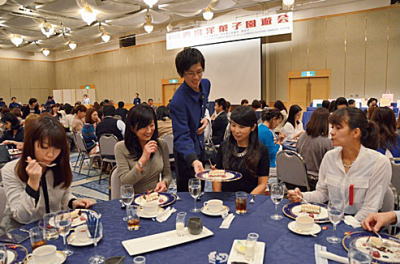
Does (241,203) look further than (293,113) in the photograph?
No

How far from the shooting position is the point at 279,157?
11.2 feet

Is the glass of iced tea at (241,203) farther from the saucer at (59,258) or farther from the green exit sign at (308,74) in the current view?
the green exit sign at (308,74)

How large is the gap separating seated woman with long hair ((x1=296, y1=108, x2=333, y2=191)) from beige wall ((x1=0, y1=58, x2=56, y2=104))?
2119cm

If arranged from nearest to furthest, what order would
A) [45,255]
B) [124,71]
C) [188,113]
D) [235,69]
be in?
1. [45,255]
2. [188,113]
3. [235,69]
4. [124,71]

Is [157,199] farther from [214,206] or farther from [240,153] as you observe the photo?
[240,153]

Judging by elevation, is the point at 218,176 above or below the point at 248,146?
below

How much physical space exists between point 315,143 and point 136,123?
214 centimetres

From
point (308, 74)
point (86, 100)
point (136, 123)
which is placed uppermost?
point (308, 74)

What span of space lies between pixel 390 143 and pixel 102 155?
4501mm

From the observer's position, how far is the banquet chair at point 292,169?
3261mm

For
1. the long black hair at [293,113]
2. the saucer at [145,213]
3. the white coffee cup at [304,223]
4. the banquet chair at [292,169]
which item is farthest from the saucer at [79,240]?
the long black hair at [293,113]

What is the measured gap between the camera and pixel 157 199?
6.73 ft

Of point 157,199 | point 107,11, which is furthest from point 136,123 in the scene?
point 107,11

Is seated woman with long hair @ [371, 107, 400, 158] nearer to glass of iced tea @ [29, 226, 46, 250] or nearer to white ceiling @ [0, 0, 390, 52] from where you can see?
glass of iced tea @ [29, 226, 46, 250]
